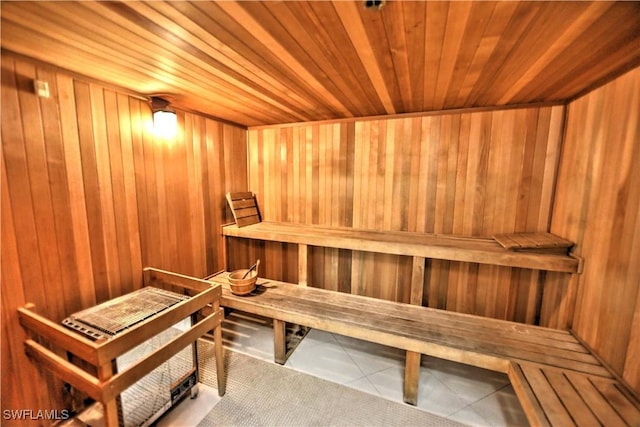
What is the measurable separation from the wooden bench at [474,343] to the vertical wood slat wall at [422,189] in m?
0.33

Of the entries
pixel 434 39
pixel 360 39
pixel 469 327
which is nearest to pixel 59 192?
pixel 360 39

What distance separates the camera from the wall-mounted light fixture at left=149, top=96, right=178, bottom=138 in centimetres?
210

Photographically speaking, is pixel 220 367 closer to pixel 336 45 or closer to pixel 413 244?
pixel 413 244

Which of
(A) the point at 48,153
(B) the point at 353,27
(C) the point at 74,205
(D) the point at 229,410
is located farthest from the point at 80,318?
(B) the point at 353,27

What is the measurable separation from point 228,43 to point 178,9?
29cm

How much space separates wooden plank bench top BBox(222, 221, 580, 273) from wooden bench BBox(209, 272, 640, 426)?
1.73 feet

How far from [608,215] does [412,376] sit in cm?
166

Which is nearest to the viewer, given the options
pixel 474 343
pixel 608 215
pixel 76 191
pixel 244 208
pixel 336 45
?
pixel 336 45

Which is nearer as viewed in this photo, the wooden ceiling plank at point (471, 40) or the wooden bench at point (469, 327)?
the wooden ceiling plank at point (471, 40)

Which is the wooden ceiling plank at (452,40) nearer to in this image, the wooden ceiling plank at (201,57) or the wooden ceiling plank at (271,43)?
the wooden ceiling plank at (271,43)

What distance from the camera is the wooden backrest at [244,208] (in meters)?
3.02

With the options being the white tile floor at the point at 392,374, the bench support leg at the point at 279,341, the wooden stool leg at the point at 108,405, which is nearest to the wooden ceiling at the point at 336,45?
the wooden stool leg at the point at 108,405

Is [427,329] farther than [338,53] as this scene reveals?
Yes

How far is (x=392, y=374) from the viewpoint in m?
2.25
